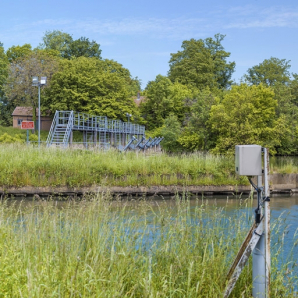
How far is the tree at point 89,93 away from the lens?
4694 centimetres

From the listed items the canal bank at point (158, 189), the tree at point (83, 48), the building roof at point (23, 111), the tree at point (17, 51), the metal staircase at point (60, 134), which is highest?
the tree at point (83, 48)

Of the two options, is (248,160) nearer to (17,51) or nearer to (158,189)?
(158,189)

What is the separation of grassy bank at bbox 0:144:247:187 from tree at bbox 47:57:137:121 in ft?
88.4

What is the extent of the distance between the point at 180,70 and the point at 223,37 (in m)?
9.07

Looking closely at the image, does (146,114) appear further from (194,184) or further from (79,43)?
(194,184)

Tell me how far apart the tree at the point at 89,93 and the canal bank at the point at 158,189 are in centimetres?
2855

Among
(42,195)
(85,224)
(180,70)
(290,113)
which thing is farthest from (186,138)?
(85,224)

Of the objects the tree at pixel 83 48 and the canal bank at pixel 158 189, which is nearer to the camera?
the canal bank at pixel 158 189

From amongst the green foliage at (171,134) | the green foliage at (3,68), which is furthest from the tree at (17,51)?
the green foliage at (171,134)

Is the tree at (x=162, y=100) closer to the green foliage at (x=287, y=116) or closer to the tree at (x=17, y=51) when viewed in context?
the green foliage at (x=287, y=116)

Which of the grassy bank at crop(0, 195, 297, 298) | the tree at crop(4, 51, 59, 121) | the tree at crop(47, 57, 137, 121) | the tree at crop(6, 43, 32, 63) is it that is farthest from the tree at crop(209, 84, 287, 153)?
the tree at crop(6, 43, 32, 63)

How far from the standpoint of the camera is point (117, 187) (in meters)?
18.0

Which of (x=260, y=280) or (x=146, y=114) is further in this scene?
(x=146, y=114)

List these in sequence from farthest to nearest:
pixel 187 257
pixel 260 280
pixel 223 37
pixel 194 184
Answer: pixel 223 37 < pixel 194 184 < pixel 187 257 < pixel 260 280
